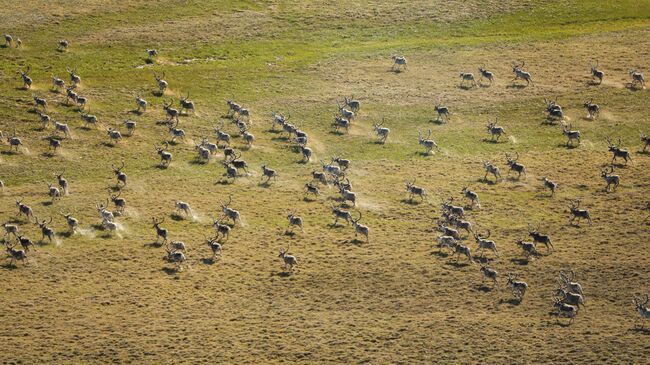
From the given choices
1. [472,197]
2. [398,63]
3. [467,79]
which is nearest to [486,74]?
[467,79]

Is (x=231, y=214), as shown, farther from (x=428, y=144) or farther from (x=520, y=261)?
(x=520, y=261)

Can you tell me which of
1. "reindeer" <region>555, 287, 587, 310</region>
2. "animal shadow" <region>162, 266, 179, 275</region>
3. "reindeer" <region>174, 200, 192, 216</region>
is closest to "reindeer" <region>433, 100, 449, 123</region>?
"reindeer" <region>174, 200, 192, 216</region>

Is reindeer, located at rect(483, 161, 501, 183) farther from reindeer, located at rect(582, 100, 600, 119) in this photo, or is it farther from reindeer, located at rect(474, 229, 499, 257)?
reindeer, located at rect(582, 100, 600, 119)

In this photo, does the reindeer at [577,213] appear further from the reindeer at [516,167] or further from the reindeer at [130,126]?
the reindeer at [130,126]

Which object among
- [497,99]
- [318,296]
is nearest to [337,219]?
[318,296]

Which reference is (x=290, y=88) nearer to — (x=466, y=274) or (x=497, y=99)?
(x=497, y=99)

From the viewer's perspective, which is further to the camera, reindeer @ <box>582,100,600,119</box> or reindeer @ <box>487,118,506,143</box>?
reindeer @ <box>582,100,600,119</box>

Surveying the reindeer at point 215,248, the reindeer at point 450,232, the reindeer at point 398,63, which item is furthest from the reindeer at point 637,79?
the reindeer at point 215,248
